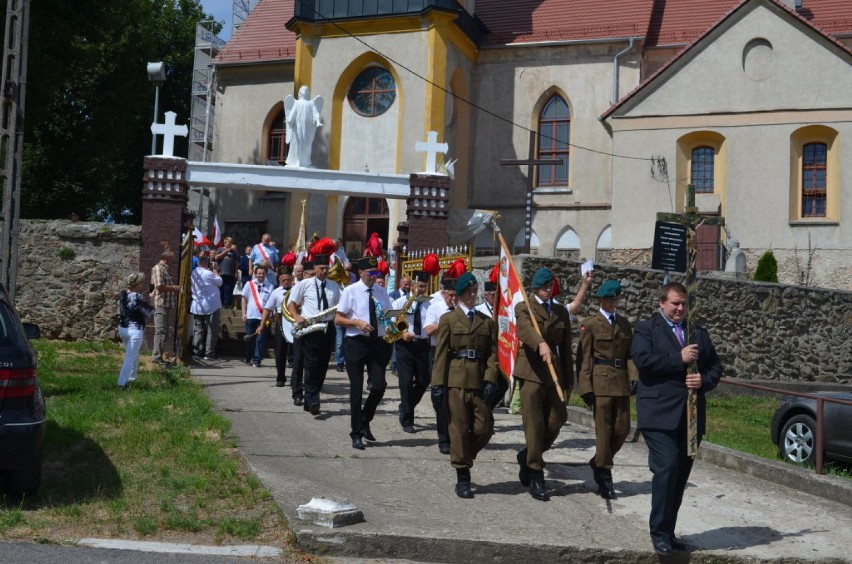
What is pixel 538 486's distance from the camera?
29.7ft

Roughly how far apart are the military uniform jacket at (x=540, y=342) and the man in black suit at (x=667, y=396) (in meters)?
1.34

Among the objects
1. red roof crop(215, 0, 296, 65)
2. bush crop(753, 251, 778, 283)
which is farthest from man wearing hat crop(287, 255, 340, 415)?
red roof crop(215, 0, 296, 65)

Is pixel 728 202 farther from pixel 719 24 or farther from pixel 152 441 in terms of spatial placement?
pixel 152 441

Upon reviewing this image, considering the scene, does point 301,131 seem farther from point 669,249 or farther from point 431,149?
point 669,249

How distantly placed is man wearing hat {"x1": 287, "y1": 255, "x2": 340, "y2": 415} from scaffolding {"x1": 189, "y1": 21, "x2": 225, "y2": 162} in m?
25.0

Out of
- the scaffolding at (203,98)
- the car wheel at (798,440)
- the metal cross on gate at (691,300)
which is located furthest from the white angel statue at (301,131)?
the metal cross on gate at (691,300)

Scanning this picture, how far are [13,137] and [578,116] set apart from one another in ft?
70.4

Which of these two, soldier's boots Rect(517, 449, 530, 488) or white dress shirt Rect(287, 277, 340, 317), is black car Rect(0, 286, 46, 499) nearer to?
soldier's boots Rect(517, 449, 530, 488)

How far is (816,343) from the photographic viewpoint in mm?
19938

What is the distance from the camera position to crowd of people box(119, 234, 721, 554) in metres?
7.72

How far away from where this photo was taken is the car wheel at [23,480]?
824 centimetres

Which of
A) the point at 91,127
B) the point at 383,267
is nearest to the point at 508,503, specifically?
the point at 383,267

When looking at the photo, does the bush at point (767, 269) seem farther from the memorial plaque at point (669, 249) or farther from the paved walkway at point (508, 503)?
the paved walkway at point (508, 503)

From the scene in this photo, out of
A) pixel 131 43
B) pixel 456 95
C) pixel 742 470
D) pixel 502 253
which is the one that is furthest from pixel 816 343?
pixel 131 43
